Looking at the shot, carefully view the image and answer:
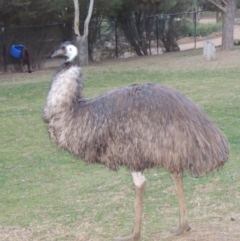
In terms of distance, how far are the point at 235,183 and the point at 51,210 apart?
6.48 ft

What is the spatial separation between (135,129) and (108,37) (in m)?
22.7

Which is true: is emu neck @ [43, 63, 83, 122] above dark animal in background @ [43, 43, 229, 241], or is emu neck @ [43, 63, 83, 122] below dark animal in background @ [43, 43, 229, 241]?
above

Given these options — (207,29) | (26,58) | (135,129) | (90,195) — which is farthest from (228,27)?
(135,129)

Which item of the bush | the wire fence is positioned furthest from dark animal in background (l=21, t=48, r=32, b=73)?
the bush

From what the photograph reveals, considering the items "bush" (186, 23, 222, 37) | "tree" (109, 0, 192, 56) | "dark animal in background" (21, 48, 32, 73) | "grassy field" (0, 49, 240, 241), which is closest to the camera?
"grassy field" (0, 49, 240, 241)

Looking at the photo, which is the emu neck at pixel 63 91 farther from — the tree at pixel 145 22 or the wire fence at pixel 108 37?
the tree at pixel 145 22

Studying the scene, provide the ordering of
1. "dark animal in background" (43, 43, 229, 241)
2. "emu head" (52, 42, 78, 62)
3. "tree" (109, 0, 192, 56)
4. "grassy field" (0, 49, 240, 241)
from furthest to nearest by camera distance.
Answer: "tree" (109, 0, 192, 56), "grassy field" (0, 49, 240, 241), "emu head" (52, 42, 78, 62), "dark animal in background" (43, 43, 229, 241)

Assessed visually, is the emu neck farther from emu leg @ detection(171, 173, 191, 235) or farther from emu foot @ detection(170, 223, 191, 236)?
emu foot @ detection(170, 223, 191, 236)

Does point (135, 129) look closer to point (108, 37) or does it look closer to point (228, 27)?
point (228, 27)

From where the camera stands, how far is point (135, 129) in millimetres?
5316

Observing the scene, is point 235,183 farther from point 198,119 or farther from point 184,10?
point 184,10

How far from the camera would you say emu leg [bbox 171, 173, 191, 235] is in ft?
18.1

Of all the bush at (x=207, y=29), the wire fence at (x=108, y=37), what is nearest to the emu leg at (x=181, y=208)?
the wire fence at (x=108, y=37)

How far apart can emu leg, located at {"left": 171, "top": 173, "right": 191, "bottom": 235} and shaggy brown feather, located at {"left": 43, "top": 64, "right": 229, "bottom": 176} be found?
0.51 ft
